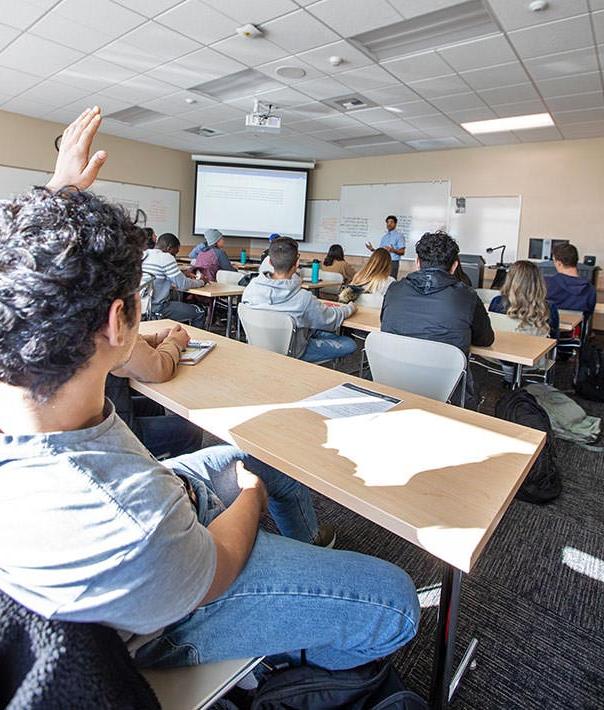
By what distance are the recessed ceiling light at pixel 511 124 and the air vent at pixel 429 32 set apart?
2360 millimetres

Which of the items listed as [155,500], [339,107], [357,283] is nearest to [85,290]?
[155,500]

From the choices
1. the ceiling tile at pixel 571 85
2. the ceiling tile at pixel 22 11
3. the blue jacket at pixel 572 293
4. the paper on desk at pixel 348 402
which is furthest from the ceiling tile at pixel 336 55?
the paper on desk at pixel 348 402

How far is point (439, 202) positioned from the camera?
7734mm

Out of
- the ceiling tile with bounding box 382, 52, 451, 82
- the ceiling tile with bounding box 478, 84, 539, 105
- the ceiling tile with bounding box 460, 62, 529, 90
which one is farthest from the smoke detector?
the ceiling tile with bounding box 478, 84, 539, 105

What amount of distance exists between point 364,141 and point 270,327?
5578 millimetres

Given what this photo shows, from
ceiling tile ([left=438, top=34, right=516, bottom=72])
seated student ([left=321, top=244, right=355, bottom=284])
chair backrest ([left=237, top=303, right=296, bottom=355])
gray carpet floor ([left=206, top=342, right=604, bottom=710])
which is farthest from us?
seated student ([left=321, top=244, right=355, bottom=284])

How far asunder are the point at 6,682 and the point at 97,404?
1.05 feet

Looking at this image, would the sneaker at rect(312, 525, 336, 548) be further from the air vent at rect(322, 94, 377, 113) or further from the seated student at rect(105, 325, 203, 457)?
the air vent at rect(322, 94, 377, 113)

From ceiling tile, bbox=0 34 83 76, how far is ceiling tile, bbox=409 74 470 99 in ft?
10.5

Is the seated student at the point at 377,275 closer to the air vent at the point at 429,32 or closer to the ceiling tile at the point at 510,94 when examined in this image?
the air vent at the point at 429,32

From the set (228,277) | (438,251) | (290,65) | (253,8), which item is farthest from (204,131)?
(438,251)

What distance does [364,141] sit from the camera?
7.18 m

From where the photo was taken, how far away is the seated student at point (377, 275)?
13.6ft

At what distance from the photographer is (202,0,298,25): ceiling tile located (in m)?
3.13
